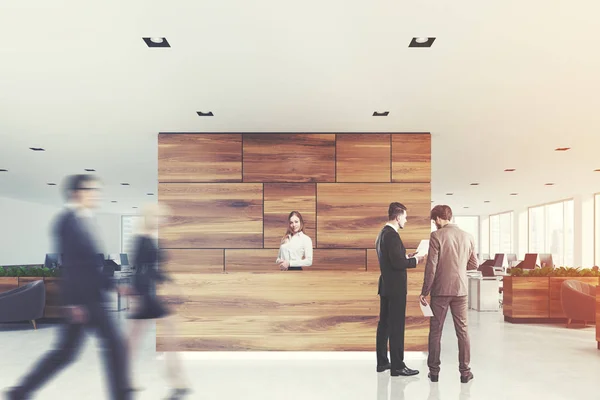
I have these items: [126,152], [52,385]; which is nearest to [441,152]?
[126,152]

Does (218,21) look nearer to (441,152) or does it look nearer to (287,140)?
(287,140)

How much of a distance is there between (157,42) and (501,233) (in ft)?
75.4

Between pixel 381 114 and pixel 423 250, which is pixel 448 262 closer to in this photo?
pixel 423 250

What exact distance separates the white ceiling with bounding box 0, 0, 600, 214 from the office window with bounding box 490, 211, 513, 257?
14.9 m

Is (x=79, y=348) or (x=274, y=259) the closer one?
(x=79, y=348)

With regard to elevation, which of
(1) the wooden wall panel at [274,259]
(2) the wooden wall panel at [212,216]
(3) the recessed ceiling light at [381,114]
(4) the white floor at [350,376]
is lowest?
(4) the white floor at [350,376]

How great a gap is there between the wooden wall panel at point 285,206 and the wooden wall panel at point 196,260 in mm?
761

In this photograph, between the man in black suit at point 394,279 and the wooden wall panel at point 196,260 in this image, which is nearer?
the man in black suit at point 394,279

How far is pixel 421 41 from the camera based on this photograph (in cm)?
428

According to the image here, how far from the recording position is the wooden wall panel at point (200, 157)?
7773 mm

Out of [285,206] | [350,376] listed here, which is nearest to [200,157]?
[285,206]

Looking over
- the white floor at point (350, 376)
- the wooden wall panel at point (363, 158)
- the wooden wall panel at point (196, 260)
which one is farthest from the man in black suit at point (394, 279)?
the wooden wall panel at point (196, 260)

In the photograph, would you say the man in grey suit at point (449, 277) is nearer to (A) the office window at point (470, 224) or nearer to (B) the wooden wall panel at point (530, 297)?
(B) the wooden wall panel at point (530, 297)

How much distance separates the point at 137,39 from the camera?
4.22 meters
